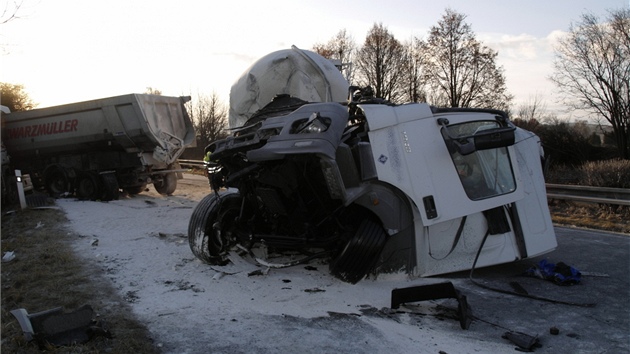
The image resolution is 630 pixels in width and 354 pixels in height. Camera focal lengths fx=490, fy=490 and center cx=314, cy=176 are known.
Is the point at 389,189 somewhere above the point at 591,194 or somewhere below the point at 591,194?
above

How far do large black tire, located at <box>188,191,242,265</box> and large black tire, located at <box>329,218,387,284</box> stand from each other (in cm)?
147

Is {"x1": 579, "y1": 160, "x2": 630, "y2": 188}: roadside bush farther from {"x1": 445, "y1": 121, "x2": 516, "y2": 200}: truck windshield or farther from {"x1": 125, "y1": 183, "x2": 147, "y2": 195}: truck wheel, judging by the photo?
{"x1": 125, "y1": 183, "x2": 147, "y2": 195}: truck wheel

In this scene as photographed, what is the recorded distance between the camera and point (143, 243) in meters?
6.90

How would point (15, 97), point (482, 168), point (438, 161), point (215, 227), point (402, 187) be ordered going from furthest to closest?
point (15, 97) → point (215, 227) → point (482, 168) → point (438, 161) → point (402, 187)

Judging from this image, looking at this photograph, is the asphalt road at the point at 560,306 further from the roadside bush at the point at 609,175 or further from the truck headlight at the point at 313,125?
the roadside bush at the point at 609,175

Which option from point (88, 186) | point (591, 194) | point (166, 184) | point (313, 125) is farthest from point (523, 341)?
point (88, 186)

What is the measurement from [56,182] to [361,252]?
12.4 meters

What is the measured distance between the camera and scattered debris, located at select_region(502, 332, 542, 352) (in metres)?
3.57

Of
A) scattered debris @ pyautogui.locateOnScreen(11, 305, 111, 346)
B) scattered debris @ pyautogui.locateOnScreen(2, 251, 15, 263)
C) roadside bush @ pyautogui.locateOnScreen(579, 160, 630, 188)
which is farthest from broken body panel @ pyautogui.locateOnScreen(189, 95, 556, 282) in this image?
roadside bush @ pyautogui.locateOnScreen(579, 160, 630, 188)

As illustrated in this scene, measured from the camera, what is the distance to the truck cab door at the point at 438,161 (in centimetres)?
498

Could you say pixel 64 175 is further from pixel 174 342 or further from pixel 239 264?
pixel 174 342

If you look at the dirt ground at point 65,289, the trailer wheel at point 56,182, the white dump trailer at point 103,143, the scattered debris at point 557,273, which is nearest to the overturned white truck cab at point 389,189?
the scattered debris at point 557,273

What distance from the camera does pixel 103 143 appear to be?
13.6m

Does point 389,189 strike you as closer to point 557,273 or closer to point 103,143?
point 557,273
